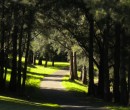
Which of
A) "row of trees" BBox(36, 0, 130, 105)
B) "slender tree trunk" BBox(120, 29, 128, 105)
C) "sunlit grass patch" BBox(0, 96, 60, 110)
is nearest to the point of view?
"sunlit grass patch" BBox(0, 96, 60, 110)

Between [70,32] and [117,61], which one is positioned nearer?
[117,61]

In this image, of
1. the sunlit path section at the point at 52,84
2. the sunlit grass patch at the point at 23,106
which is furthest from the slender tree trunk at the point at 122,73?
the sunlit path section at the point at 52,84

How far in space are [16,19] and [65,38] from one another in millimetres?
12440

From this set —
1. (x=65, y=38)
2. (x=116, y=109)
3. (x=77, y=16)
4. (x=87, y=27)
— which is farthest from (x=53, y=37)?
(x=116, y=109)

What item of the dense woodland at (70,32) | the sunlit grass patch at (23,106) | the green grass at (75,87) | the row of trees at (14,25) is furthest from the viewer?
the green grass at (75,87)

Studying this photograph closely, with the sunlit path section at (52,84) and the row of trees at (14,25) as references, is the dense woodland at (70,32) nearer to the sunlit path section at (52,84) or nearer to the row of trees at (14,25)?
the row of trees at (14,25)

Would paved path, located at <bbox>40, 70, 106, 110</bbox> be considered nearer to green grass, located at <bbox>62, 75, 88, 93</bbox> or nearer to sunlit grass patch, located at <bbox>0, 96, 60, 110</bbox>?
sunlit grass patch, located at <bbox>0, 96, 60, 110</bbox>

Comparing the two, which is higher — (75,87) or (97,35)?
(97,35)

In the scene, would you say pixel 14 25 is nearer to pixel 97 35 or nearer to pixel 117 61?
pixel 117 61

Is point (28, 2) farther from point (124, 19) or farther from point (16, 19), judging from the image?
point (124, 19)

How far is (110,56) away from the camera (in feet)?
135

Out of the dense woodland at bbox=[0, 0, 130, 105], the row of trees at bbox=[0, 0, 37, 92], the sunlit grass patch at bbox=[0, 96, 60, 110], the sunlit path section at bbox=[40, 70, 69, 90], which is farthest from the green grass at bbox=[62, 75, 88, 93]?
the sunlit grass patch at bbox=[0, 96, 60, 110]

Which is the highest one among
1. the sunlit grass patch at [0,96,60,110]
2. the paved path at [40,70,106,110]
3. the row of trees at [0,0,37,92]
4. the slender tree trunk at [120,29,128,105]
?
the row of trees at [0,0,37,92]

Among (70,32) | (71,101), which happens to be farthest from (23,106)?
(70,32)
